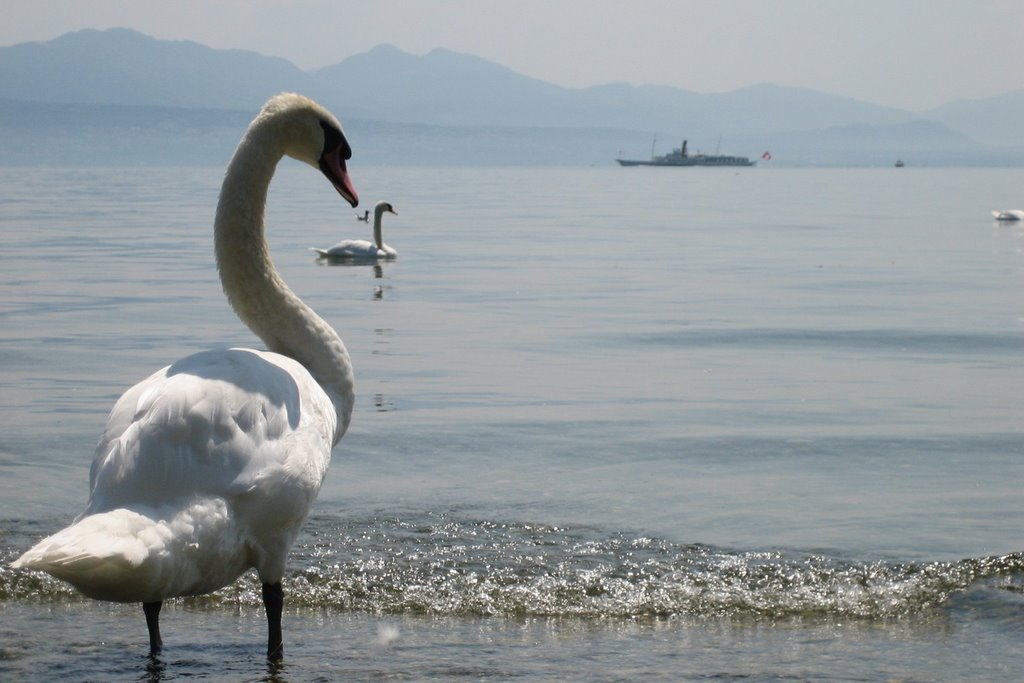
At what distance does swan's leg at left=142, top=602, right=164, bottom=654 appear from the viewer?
555 cm

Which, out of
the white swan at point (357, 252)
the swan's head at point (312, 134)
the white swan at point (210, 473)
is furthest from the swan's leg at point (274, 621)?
the white swan at point (357, 252)

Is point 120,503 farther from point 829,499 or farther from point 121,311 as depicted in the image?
point 121,311

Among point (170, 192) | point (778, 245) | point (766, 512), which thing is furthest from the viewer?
point (170, 192)

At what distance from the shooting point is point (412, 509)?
8.25m

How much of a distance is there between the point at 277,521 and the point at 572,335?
1092 cm

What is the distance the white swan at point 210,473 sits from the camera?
448cm

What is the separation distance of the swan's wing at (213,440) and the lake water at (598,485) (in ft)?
2.78

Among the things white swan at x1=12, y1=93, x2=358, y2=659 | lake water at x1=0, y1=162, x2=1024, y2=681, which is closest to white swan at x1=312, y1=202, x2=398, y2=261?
lake water at x1=0, y1=162, x2=1024, y2=681

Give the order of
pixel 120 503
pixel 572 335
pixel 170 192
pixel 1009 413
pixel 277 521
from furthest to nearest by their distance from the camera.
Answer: pixel 170 192, pixel 572 335, pixel 1009 413, pixel 277 521, pixel 120 503

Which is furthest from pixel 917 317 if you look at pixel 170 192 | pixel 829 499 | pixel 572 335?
pixel 170 192

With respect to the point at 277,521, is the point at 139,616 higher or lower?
lower

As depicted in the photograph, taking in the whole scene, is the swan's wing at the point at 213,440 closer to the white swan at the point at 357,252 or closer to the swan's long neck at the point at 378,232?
the white swan at the point at 357,252

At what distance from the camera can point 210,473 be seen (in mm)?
4938

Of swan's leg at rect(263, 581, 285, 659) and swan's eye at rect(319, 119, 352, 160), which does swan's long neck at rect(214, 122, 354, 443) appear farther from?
swan's leg at rect(263, 581, 285, 659)
